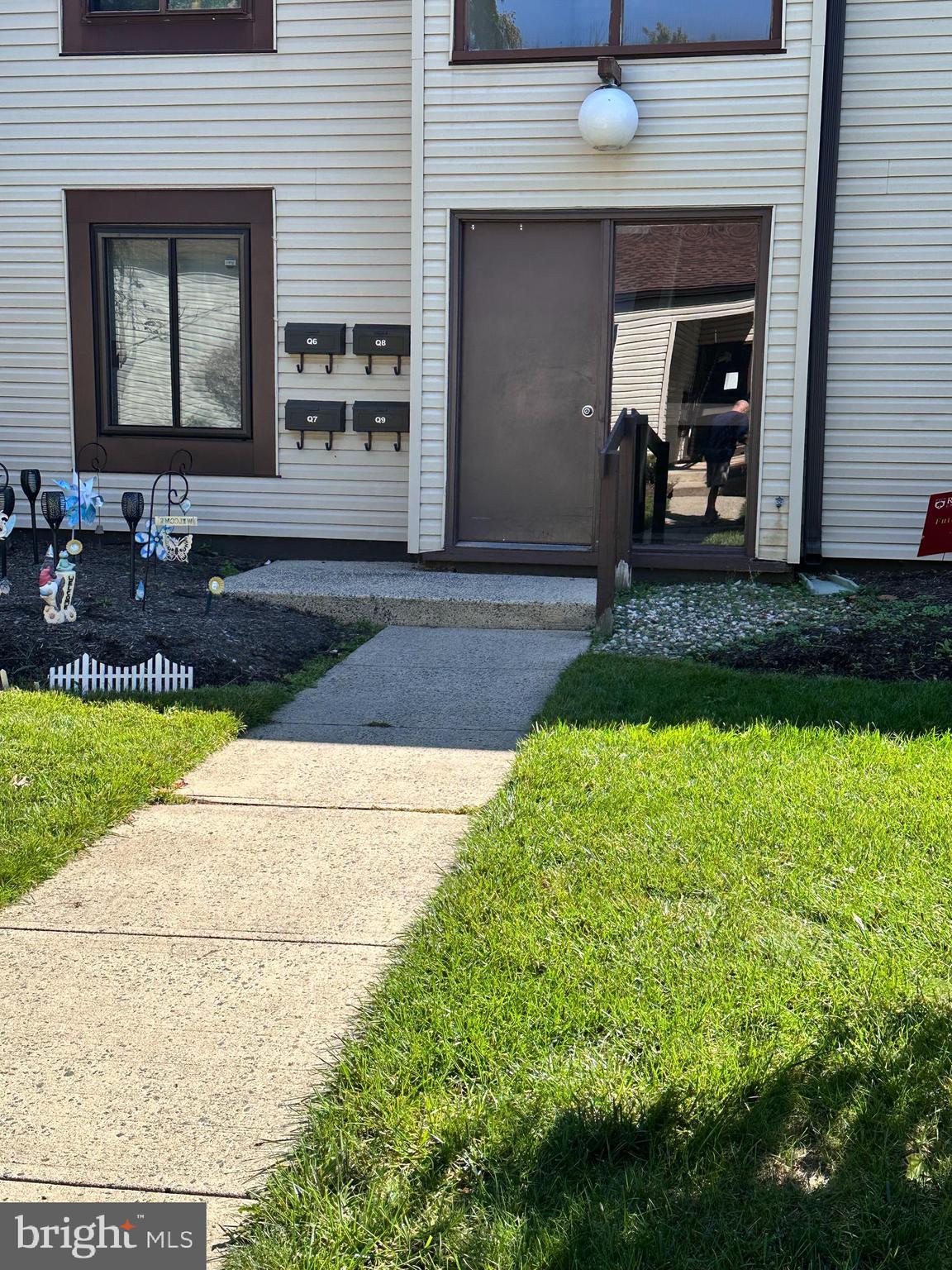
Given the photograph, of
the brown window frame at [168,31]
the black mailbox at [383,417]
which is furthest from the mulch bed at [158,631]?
the brown window frame at [168,31]

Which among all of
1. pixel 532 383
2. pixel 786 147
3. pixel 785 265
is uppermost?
pixel 786 147

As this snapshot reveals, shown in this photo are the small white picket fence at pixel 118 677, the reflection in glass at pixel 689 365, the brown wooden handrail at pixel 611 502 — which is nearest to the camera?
the small white picket fence at pixel 118 677

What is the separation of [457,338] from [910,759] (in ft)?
16.6

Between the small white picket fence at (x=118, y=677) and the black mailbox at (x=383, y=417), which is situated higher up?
the black mailbox at (x=383, y=417)

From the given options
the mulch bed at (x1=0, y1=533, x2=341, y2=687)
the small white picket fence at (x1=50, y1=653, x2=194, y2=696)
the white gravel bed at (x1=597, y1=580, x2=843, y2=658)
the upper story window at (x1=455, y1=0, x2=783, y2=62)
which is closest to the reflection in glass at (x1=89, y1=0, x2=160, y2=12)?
the upper story window at (x1=455, y1=0, x2=783, y2=62)

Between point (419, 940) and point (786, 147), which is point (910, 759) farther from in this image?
point (786, 147)

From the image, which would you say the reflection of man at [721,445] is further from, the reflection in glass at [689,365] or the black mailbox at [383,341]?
the black mailbox at [383,341]

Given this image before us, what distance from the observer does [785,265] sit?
8.02 metres

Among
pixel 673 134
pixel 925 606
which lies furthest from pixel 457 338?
pixel 925 606

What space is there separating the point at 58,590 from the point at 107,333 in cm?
418

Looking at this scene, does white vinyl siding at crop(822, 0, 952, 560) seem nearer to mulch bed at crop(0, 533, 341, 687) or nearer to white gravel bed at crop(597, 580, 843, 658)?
white gravel bed at crop(597, 580, 843, 658)

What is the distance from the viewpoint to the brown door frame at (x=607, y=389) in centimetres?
816

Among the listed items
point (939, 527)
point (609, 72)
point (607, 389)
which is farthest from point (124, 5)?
point (939, 527)

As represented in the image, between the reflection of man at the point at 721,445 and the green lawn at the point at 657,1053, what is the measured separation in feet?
15.0
